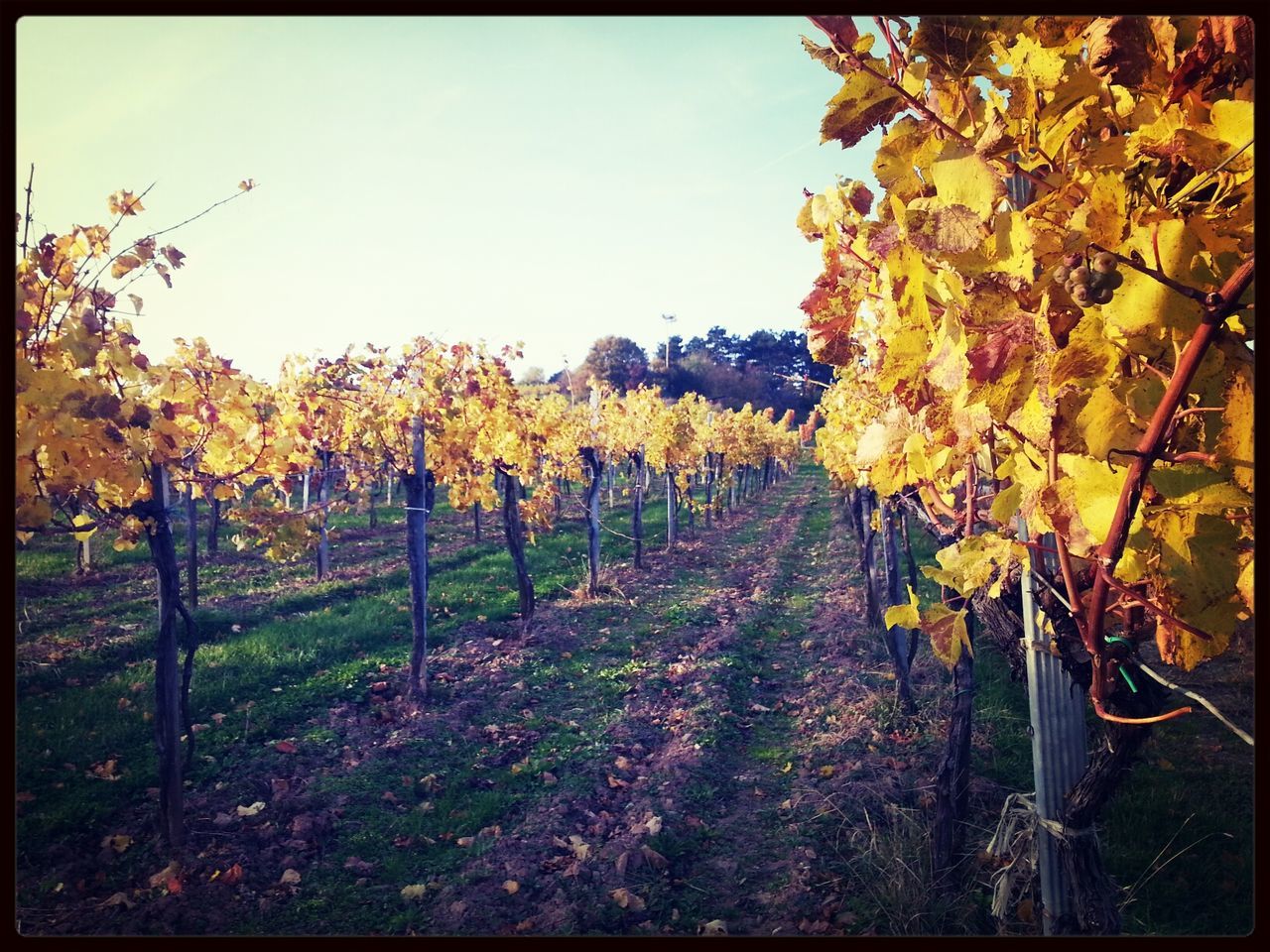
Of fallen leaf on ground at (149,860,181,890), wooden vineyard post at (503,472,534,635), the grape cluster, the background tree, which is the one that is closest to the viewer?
the grape cluster

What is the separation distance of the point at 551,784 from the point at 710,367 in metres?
50.5

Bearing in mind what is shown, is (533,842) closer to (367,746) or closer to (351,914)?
(351,914)

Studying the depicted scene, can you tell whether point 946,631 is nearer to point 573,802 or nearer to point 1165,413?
point 1165,413

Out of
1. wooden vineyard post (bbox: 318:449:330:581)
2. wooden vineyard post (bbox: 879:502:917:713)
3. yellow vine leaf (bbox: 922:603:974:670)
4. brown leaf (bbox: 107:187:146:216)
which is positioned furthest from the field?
brown leaf (bbox: 107:187:146:216)

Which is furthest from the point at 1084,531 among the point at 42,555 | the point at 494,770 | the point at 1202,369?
the point at 42,555

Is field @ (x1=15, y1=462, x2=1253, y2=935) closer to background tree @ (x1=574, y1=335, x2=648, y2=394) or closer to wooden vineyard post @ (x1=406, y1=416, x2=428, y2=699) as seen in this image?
wooden vineyard post @ (x1=406, y1=416, x2=428, y2=699)

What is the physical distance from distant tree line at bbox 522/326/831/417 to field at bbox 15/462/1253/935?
33.9 m

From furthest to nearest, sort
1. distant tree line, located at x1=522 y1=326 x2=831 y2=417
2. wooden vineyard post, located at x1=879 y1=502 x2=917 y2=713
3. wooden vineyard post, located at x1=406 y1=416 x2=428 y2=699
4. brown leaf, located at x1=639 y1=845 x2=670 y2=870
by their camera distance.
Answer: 1. distant tree line, located at x1=522 y1=326 x2=831 y2=417
2. wooden vineyard post, located at x1=406 y1=416 x2=428 y2=699
3. wooden vineyard post, located at x1=879 y1=502 x2=917 y2=713
4. brown leaf, located at x1=639 y1=845 x2=670 y2=870

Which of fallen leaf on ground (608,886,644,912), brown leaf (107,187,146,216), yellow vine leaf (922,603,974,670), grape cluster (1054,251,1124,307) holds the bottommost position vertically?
fallen leaf on ground (608,886,644,912)

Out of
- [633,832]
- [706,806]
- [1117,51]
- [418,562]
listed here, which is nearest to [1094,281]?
[1117,51]

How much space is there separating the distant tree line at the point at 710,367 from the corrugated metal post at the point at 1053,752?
38972 mm

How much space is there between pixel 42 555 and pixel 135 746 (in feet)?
30.4

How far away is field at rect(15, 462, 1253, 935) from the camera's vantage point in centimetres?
322

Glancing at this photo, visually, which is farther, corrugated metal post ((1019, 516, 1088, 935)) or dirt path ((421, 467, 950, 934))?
dirt path ((421, 467, 950, 934))
